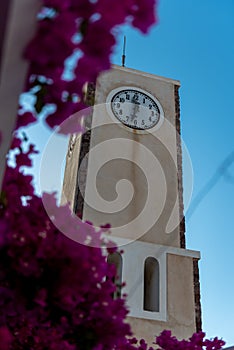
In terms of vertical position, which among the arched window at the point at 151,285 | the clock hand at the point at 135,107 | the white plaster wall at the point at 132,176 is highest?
the clock hand at the point at 135,107

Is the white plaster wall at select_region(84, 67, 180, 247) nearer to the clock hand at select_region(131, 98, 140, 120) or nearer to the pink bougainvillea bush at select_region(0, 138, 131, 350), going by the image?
the clock hand at select_region(131, 98, 140, 120)

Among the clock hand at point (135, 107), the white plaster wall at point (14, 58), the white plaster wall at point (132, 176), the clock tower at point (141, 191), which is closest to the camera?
the white plaster wall at point (14, 58)

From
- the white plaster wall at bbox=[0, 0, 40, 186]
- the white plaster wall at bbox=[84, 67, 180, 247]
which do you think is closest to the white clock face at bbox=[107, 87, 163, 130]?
the white plaster wall at bbox=[84, 67, 180, 247]

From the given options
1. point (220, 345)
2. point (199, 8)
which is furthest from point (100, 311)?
point (199, 8)

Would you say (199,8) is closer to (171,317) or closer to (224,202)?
(224,202)

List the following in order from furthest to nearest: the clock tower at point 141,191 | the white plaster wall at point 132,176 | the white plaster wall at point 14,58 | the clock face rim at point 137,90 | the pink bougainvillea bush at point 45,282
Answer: the clock face rim at point 137,90 → the white plaster wall at point 132,176 → the clock tower at point 141,191 → the pink bougainvillea bush at point 45,282 → the white plaster wall at point 14,58

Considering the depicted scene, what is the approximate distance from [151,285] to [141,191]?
1.47m

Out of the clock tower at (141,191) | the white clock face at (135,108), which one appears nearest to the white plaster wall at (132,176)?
the clock tower at (141,191)

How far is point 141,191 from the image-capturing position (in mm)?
6926

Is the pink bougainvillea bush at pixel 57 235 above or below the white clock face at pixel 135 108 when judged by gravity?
below

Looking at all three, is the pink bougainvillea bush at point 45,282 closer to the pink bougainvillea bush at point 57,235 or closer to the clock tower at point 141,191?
the pink bougainvillea bush at point 57,235

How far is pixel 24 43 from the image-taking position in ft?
4.09

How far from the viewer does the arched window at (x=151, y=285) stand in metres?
6.08

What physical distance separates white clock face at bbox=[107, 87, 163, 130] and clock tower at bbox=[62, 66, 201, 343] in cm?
2
